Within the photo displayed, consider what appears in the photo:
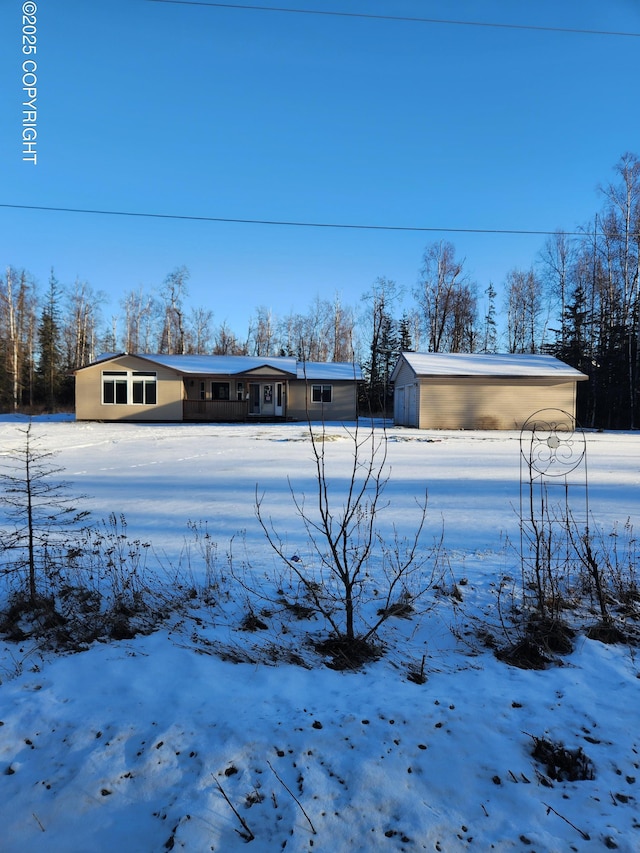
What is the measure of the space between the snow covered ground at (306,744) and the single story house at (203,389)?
21.5m

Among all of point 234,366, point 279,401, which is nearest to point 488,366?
point 279,401

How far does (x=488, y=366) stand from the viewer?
26.2 metres

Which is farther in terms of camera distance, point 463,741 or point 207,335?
point 207,335

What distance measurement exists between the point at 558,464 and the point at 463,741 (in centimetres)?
1105

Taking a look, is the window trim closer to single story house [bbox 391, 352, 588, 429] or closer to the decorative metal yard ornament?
single story house [bbox 391, 352, 588, 429]

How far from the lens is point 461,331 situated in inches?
1645

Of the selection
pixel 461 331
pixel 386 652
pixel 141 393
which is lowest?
pixel 386 652

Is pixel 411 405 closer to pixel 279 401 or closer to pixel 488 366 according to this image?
pixel 488 366

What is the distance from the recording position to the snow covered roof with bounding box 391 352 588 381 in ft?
80.9

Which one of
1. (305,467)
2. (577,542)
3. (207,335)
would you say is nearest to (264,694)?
(577,542)

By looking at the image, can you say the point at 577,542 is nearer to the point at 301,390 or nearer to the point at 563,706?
the point at 563,706

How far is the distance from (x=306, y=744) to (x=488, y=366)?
2636cm

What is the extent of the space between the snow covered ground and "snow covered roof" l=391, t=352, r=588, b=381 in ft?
73.1

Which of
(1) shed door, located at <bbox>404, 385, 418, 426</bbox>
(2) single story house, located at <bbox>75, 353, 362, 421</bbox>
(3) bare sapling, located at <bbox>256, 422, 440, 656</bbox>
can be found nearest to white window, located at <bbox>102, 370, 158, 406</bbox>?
(2) single story house, located at <bbox>75, 353, 362, 421</bbox>
